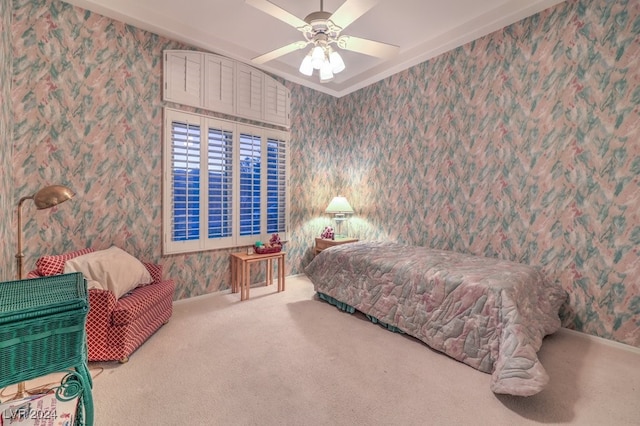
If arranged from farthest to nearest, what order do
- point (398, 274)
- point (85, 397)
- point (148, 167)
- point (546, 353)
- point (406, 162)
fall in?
point (406, 162), point (148, 167), point (398, 274), point (546, 353), point (85, 397)

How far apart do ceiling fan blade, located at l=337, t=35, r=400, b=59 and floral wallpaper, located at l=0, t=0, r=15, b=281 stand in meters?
2.65

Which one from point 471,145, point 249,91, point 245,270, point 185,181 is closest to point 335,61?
point 249,91

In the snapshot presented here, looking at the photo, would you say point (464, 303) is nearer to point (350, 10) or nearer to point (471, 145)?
point (471, 145)

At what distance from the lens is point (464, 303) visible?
7.09 ft

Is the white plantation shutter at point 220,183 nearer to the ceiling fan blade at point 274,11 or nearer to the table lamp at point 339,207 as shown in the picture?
the table lamp at point 339,207

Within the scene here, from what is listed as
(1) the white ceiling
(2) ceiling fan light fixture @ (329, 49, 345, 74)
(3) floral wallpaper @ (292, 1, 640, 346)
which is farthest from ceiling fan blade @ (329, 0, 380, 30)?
(3) floral wallpaper @ (292, 1, 640, 346)

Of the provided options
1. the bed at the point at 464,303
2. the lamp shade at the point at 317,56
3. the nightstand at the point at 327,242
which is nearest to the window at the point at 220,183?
the nightstand at the point at 327,242

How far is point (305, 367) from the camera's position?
2.10 m

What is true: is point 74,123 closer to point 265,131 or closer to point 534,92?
point 265,131

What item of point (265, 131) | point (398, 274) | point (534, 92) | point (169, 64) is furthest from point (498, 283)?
point (169, 64)

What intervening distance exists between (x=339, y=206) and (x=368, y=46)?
2.45 meters

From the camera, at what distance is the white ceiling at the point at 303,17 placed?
110 inches

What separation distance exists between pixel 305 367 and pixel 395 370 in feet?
2.17

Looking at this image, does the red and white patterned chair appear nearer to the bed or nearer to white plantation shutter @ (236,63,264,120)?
the bed
